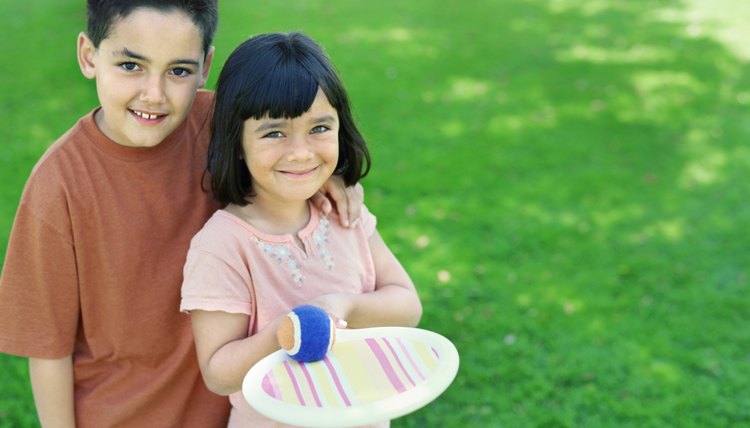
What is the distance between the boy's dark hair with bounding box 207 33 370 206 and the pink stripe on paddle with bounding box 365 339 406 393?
1.58 feet

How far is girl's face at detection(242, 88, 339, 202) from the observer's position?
6.08ft

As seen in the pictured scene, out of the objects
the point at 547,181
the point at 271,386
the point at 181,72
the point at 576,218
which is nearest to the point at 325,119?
the point at 181,72

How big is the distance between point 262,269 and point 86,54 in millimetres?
695

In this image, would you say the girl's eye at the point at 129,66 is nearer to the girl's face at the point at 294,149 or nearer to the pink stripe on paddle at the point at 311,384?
the girl's face at the point at 294,149

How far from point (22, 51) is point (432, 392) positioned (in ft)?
26.0

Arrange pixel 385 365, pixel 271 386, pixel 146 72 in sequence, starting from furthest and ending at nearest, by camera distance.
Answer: pixel 146 72, pixel 385 365, pixel 271 386

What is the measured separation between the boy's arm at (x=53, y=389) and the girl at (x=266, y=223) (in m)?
0.43

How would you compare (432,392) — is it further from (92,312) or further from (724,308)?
(724,308)

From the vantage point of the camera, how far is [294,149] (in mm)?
1849

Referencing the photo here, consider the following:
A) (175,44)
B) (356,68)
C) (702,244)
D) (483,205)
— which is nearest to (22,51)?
(356,68)

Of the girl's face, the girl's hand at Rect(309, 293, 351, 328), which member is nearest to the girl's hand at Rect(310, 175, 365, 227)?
the girl's face

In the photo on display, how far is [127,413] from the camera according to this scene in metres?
2.15

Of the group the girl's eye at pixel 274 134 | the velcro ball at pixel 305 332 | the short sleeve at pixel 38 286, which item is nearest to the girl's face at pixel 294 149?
the girl's eye at pixel 274 134

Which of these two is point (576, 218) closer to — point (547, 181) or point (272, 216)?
point (547, 181)
